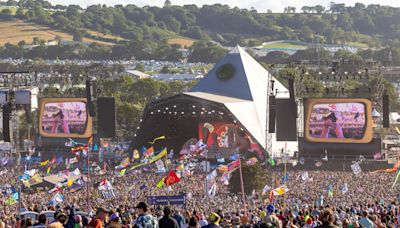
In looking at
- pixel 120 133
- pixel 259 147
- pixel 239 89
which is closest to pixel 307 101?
pixel 259 147

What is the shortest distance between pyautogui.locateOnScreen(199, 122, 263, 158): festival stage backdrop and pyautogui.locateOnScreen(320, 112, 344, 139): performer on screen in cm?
1095

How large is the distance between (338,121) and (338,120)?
50 mm

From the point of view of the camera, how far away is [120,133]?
9556 cm

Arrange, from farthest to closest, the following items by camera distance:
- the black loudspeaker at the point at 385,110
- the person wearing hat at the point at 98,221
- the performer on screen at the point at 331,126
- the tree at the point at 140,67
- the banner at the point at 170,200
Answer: the tree at the point at 140,67 < the performer on screen at the point at 331,126 < the black loudspeaker at the point at 385,110 < the banner at the point at 170,200 < the person wearing hat at the point at 98,221

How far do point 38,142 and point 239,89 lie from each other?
15851mm

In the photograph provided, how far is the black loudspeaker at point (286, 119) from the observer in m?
Answer: 65.3

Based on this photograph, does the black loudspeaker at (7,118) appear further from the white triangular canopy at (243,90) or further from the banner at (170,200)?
the banner at (170,200)

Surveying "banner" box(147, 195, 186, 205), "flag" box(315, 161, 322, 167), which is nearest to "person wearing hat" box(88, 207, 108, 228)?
"banner" box(147, 195, 186, 205)

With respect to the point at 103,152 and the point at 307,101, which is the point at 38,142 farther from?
the point at 307,101

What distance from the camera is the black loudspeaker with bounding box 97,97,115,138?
232ft

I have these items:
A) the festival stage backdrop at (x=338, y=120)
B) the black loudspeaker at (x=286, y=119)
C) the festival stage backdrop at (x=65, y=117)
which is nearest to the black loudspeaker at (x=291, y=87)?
the black loudspeaker at (x=286, y=119)

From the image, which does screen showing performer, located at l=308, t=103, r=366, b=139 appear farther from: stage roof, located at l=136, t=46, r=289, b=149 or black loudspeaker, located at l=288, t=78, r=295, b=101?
stage roof, located at l=136, t=46, r=289, b=149

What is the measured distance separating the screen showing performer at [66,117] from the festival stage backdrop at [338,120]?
1355 centimetres

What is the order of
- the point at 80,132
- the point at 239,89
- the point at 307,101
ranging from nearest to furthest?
the point at 307,101 → the point at 80,132 → the point at 239,89
